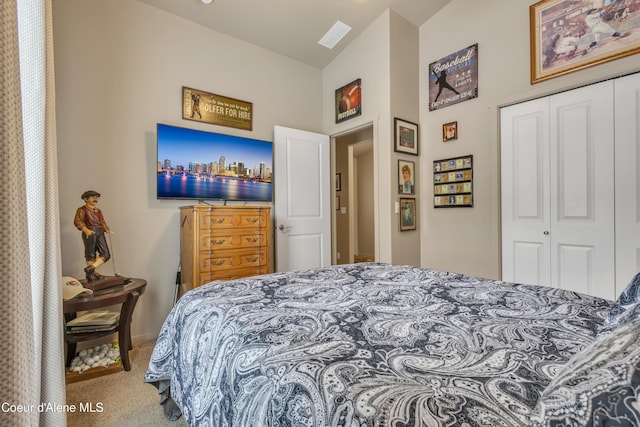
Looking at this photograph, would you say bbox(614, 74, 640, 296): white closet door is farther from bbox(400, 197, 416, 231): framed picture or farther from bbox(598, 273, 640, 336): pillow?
bbox(598, 273, 640, 336): pillow

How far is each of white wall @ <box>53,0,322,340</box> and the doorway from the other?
6.40ft

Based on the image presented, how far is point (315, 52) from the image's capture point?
3613mm

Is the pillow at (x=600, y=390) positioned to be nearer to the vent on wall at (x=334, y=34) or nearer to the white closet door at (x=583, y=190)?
the white closet door at (x=583, y=190)

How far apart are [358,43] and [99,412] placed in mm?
3976

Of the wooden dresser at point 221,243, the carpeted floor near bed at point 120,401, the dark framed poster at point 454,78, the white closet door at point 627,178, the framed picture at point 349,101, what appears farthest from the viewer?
the framed picture at point 349,101

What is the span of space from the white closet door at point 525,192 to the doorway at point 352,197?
1459 millimetres

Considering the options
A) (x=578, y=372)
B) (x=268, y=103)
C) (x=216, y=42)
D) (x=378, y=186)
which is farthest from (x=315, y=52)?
(x=578, y=372)

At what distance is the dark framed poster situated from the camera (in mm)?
3010

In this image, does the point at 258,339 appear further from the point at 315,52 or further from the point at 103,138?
the point at 315,52

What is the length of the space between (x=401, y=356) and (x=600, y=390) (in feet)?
1.25

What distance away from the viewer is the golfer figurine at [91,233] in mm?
2045

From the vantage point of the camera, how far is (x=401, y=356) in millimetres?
727

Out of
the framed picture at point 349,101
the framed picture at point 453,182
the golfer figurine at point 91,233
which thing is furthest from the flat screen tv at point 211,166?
the framed picture at point 453,182

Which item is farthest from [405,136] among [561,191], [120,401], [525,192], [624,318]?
[120,401]
